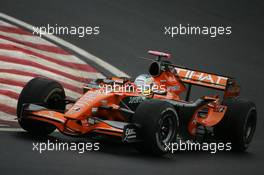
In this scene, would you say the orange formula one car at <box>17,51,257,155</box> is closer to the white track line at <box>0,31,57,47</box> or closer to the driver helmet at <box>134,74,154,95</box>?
the driver helmet at <box>134,74,154,95</box>

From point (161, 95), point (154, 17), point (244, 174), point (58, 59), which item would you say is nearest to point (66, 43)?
point (58, 59)

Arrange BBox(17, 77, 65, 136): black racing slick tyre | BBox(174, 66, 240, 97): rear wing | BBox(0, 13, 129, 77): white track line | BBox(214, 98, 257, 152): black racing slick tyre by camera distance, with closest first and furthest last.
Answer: BBox(17, 77, 65, 136): black racing slick tyre, BBox(214, 98, 257, 152): black racing slick tyre, BBox(174, 66, 240, 97): rear wing, BBox(0, 13, 129, 77): white track line

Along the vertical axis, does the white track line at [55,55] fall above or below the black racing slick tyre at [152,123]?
above

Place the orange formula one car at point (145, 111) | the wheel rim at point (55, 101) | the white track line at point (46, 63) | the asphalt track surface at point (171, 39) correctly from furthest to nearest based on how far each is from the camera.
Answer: the asphalt track surface at point (171, 39), the white track line at point (46, 63), the wheel rim at point (55, 101), the orange formula one car at point (145, 111)

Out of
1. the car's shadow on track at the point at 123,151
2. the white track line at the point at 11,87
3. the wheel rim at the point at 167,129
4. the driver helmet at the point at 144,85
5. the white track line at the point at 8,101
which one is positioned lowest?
the car's shadow on track at the point at 123,151

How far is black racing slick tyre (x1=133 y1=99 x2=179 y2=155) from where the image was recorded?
1177 centimetres

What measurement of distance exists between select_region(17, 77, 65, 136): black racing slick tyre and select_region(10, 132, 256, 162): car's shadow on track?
0.44 ft

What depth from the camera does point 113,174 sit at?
1052cm

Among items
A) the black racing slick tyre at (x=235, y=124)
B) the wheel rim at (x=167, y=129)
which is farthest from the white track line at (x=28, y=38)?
the wheel rim at (x=167, y=129)

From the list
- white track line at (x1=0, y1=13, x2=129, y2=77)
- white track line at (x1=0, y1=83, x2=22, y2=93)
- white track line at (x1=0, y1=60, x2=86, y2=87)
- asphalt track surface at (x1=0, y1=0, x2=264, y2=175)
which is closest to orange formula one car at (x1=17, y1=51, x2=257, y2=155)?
asphalt track surface at (x1=0, y1=0, x2=264, y2=175)

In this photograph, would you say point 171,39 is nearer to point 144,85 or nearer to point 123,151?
point 144,85

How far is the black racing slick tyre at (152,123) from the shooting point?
11.8 metres

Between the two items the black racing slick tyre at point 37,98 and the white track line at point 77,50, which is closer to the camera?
the black racing slick tyre at point 37,98

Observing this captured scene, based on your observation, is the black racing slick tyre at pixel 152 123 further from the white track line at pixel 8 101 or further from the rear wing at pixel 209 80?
the white track line at pixel 8 101
